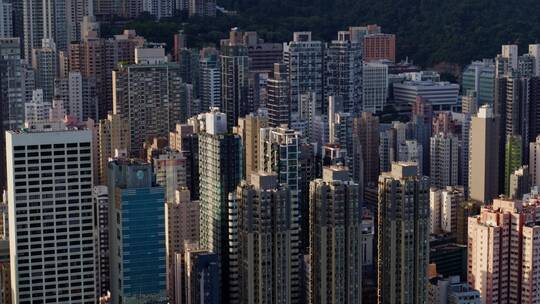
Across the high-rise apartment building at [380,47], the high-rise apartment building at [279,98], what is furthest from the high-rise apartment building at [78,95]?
the high-rise apartment building at [380,47]

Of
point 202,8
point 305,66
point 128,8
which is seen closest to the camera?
point 305,66

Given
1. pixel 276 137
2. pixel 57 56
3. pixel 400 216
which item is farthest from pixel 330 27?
pixel 400 216

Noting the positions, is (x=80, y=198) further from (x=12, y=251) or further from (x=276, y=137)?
(x=276, y=137)

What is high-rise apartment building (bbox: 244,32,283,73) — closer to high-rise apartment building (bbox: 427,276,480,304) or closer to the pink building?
the pink building

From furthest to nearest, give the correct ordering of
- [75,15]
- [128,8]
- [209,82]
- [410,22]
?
1. [410,22]
2. [128,8]
3. [75,15]
4. [209,82]

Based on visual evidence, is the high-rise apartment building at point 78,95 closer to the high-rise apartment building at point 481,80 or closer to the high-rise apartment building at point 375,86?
the high-rise apartment building at point 375,86

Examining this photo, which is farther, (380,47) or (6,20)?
(380,47)

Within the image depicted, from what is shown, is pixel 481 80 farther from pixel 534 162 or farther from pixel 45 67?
pixel 45 67

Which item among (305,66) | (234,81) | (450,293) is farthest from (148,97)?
(450,293)

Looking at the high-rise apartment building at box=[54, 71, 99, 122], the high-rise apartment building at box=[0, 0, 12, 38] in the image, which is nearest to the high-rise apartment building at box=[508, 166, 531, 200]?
the high-rise apartment building at box=[54, 71, 99, 122]
